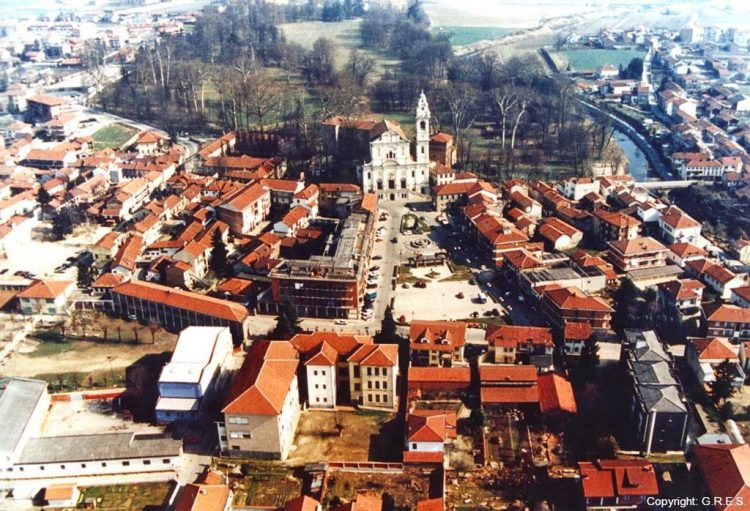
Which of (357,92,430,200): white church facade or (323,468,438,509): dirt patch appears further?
(357,92,430,200): white church facade

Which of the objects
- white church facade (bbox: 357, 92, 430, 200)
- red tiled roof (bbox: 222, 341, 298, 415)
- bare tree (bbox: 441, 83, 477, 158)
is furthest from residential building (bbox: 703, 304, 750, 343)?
bare tree (bbox: 441, 83, 477, 158)

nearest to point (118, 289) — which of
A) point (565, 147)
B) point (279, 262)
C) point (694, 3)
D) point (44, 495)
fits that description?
point (279, 262)

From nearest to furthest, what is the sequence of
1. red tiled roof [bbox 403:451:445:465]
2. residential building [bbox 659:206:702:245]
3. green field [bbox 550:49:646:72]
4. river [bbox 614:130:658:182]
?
1. red tiled roof [bbox 403:451:445:465]
2. residential building [bbox 659:206:702:245]
3. river [bbox 614:130:658:182]
4. green field [bbox 550:49:646:72]

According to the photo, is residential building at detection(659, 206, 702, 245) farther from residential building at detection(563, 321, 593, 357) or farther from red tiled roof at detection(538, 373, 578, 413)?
A: red tiled roof at detection(538, 373, 578, 413)

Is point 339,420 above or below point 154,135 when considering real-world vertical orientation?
below

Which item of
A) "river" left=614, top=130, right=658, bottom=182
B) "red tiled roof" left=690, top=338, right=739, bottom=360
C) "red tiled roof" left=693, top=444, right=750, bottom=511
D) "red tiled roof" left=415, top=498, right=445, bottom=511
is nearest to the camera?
"red tiled roof" left=693, top=444, right=750, bottom=511

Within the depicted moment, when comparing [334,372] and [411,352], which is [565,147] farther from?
[334,372]

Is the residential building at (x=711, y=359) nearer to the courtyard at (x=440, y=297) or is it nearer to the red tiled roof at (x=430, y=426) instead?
the courtyard at (x=440, y=297)
